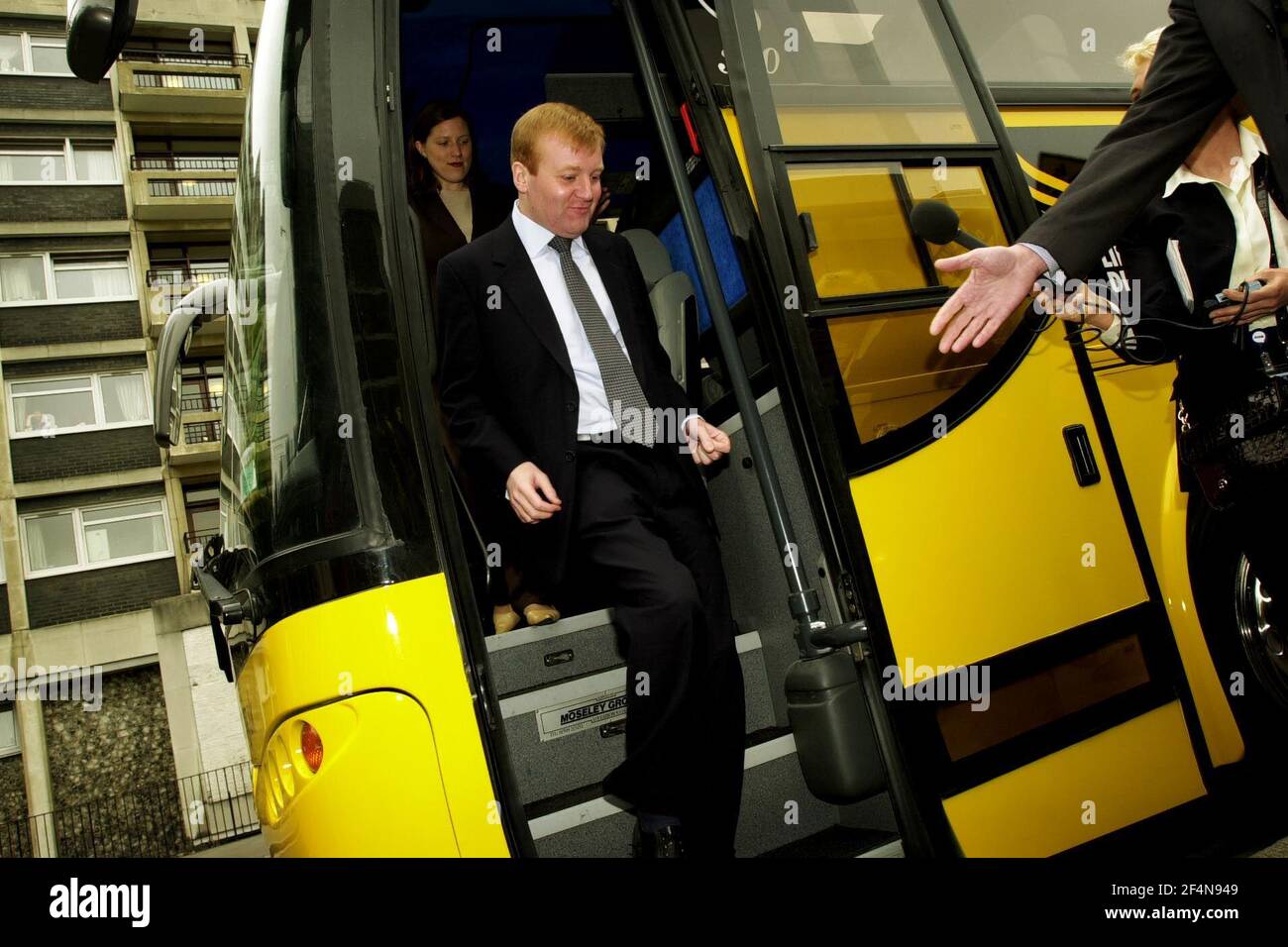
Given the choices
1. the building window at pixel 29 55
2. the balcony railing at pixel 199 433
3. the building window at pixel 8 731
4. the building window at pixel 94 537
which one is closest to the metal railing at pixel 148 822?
the building window at pixel 8 731

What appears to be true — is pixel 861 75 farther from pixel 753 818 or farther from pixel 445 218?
pixel 753 818

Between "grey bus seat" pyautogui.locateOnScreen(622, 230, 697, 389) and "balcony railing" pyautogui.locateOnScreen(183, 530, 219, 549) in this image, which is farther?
"balcony railing" pyautogui.locateOnScreen(183, 530, 219, 549)

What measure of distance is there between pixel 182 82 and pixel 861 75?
23.8m

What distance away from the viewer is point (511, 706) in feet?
8.02

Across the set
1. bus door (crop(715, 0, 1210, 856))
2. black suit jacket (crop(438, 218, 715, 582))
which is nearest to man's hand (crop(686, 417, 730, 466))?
black suit jacket (crop(438, 218, 715, 582))

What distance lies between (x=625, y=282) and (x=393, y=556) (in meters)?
1.19

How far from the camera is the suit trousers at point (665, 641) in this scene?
2.10 m

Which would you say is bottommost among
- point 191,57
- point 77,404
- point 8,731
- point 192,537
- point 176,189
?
point 8,731

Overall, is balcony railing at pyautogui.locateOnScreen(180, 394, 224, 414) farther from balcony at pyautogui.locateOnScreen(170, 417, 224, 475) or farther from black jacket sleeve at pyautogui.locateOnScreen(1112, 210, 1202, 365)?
black jacket sleeve at pyautogui.locateOnScreen(1112, 210, 1202, 365)

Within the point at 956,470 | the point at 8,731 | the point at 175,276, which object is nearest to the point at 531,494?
the point at 956,470

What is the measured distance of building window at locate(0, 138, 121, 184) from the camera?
20344mm

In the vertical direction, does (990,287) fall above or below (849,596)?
above

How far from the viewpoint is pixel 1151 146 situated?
5.06 ft
